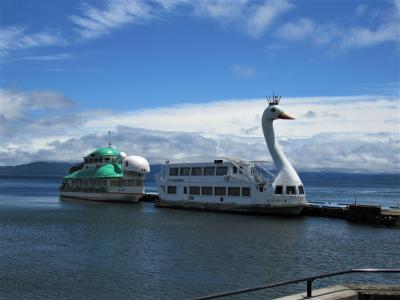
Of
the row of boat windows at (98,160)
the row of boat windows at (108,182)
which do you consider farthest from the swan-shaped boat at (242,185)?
the row of boat windows at (98,160)

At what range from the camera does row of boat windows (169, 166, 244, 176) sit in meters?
63.0

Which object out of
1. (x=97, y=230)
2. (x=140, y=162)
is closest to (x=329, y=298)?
(x=97, y=230)

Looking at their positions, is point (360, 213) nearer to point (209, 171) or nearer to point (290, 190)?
point (290, 190)

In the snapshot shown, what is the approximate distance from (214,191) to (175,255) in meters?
33.0

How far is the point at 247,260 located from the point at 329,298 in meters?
19.8

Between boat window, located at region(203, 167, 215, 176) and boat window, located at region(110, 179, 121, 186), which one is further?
boat window, located at region(110, 179, 121, 186)

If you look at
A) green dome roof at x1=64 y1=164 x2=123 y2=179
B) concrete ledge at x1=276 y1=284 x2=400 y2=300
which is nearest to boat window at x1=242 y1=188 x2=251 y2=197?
green dome roof at x1=64 y1=164 x2=123 y2=179

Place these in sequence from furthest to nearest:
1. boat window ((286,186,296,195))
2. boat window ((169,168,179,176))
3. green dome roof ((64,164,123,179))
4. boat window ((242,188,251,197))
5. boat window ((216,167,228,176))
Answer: green dome roof ((64,164,123,179))
boat window ((169,168,179,176))
boat window ((216,167,228,176))
boat window ((242,188,251,197))
boat window ((286,186,296,195))

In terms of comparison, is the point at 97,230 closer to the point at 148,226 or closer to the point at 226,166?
the point at 148,226

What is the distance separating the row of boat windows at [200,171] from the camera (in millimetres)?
62975

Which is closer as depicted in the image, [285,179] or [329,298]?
[329,298]

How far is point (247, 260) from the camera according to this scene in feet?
97.8

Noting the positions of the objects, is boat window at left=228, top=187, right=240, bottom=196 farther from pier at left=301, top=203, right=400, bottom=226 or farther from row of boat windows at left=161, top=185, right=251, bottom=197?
pier at left=301, top=203, right=400, bottom=226

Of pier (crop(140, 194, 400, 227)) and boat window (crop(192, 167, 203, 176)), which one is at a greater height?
boat window (crop(192, 167, 203, 176))
